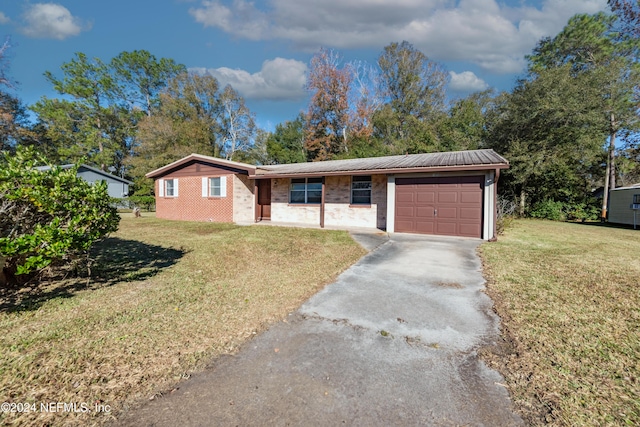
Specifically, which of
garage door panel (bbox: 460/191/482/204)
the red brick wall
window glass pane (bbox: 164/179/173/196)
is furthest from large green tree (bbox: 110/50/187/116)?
garage door panel (bbox: 460/191/482/204)

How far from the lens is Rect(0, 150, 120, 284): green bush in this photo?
3.27 meters

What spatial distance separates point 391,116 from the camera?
2744 cm

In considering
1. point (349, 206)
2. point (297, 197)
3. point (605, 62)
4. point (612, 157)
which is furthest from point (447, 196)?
point (605, 62)

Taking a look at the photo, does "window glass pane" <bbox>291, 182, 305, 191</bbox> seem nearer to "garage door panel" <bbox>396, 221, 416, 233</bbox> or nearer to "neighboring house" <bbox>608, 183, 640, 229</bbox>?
"garage door panel" <bbox>396, 221, 416, 233</bbox>

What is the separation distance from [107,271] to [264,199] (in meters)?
10.4

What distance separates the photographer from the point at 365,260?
659cm

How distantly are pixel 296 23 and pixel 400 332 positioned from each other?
20.9m

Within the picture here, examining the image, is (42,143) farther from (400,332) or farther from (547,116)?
(547,116)

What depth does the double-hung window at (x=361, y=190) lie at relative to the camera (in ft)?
40.9

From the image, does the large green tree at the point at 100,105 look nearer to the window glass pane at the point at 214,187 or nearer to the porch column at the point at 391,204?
the window glass pane at the point at 214,187

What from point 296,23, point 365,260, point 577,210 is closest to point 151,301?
point 365,260

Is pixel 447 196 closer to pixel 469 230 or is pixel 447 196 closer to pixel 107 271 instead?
pixel 469 230

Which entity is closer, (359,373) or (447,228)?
(359,373)

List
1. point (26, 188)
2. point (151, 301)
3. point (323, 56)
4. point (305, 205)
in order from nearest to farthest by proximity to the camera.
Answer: point (26, 188), point (151, 301), point (305, 205), point (323, 56)
